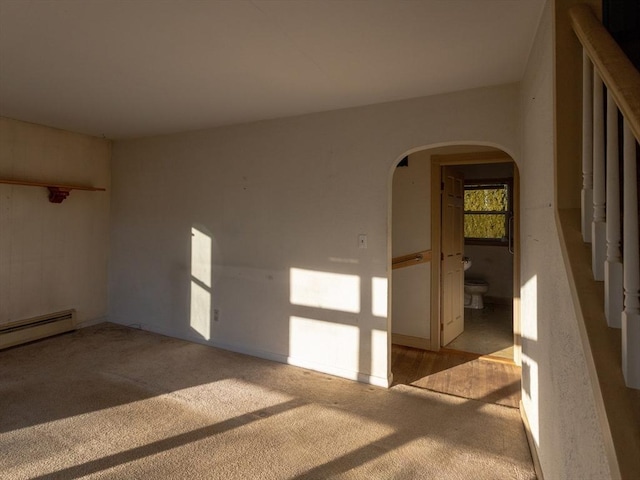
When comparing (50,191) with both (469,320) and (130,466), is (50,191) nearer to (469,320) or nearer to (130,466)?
(130,466)

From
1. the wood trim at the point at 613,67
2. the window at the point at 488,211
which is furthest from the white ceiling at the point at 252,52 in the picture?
the window at the point at 488,211

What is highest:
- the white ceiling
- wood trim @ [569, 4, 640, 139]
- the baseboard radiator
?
the white ceiling

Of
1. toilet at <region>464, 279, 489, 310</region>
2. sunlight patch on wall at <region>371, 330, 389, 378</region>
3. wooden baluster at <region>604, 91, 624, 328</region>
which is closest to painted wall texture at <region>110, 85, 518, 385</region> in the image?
sunlight patch on wall at <region>371, 330, 389, 378</region>

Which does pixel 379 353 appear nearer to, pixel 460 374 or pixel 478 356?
pixel 460 374

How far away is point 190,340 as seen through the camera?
3.86 meters

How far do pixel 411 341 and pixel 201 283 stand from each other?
7.57 feet

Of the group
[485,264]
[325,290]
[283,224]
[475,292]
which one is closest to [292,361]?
[325,290]

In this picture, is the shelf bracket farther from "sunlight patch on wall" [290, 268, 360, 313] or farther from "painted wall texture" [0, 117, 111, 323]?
"sunlight patch on wall" [290, 268, 360, 313]

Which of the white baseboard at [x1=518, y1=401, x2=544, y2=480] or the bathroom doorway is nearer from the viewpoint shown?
the white baseboard at [x1=518, y1=401, x2=544, y2=480]

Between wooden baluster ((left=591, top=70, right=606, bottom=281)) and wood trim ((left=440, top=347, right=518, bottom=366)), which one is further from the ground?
wooden baluster ((left=591, top=70, right=606, bottom=281))

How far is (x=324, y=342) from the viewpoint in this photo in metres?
3.14

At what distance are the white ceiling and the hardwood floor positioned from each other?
229 cm

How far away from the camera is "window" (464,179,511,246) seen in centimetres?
568

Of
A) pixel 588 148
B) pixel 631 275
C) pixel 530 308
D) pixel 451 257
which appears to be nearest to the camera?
pixel 631 275
